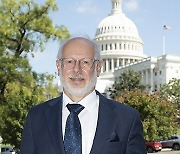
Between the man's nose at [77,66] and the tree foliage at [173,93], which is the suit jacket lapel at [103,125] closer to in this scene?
the man's nose at [77,66]

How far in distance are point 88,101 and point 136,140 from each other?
0.37 m

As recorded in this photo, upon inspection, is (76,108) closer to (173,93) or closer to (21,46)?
(21,46)

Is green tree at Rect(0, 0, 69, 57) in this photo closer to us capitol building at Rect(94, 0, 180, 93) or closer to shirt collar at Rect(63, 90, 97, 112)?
shirt collar at Rect(63, 90, 97, 112)

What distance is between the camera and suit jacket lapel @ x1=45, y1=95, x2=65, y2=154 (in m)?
2.92

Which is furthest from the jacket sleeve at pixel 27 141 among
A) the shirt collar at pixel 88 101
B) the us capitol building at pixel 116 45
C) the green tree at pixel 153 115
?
the us capitol building at pixel 116 45

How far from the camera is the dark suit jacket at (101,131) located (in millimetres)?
2920

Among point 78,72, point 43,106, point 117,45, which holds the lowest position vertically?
point 43,106

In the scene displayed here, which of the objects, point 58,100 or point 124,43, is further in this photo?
point 124,43

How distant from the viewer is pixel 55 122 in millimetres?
3021

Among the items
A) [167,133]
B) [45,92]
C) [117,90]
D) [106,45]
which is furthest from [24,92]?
[106,45]

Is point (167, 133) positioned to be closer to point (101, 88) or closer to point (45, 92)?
point (45, 92)

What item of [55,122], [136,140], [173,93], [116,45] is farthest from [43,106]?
[116,45]

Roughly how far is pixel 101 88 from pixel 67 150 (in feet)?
398

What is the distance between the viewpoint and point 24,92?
960 inches
